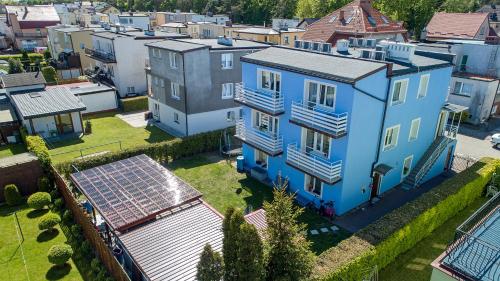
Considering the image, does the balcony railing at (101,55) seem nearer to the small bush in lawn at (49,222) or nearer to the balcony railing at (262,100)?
the balcony railing at (262,100)

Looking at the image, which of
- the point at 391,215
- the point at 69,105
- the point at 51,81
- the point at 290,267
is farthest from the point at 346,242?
the point at 51,81

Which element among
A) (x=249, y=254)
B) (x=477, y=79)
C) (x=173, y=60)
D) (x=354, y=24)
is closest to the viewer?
(x=249, y=254)

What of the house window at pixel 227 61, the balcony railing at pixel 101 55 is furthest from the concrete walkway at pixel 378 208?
the balcony railing at pixel 101 55

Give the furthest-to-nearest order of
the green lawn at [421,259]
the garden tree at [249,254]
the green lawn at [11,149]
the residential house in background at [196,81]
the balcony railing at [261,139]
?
the residential house in background at [196,81] → the green lawn at [11,149] → the balcony railing at [261,139] → the green lawn at [421,259] → the garden tree at [249,254]

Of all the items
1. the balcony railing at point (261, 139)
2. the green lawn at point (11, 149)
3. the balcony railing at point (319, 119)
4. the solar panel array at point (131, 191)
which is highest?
the balcony railing at point (319, 119)

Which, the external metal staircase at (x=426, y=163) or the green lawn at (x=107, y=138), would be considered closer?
the external metal staircase at (x=426, y=163)

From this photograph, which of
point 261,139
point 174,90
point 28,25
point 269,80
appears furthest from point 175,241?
point 28,25

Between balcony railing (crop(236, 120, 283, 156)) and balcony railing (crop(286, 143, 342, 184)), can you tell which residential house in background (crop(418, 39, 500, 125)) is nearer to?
balcony railing (crop(236, 120, 283, 156))

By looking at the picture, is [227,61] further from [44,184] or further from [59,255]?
[59,255]
